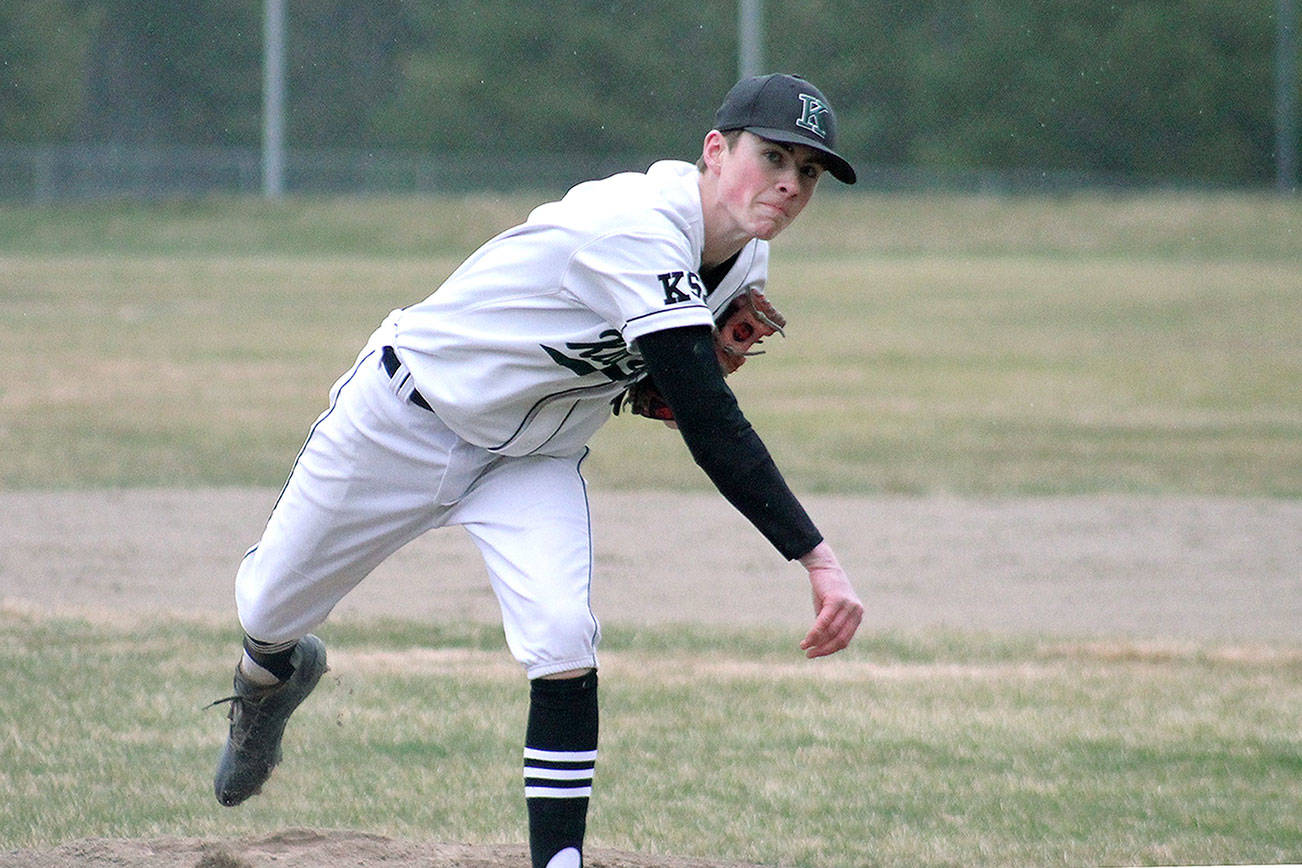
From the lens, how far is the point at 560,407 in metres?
3.31

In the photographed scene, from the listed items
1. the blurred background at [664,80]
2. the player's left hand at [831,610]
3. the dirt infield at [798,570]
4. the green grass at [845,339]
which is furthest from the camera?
the blurred background at [664,80]

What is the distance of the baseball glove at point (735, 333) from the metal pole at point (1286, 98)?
126 feet

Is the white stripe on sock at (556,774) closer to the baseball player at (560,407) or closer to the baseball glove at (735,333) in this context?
the baseball player at (560,407)

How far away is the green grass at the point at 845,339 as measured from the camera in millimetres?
9977

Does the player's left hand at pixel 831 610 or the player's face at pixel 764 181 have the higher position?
the player's face at pixel 764 181

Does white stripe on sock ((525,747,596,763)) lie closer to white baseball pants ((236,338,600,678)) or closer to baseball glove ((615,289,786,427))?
white baseball pants ((236,338,600,678))

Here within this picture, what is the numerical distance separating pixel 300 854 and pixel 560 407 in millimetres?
1149

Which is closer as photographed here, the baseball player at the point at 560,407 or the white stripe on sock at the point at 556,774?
the baseball player at the point at 560,407

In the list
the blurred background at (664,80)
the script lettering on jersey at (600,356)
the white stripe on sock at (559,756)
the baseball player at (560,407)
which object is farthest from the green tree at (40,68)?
the white stripe on sock at (559,756)

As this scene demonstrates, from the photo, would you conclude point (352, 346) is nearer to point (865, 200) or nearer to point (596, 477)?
point (596, 477)

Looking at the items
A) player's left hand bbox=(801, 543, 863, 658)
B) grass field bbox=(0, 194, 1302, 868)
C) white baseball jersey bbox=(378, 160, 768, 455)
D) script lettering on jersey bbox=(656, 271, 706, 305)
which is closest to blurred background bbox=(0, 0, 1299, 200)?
grass field bbox=(0, 194, 1302, 868)

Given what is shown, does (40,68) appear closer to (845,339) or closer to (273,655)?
(845,339)

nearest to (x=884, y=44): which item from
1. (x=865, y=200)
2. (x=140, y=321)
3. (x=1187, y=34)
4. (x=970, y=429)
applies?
(x=1187, y=34)

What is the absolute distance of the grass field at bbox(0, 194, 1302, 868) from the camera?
4047 millimetres
